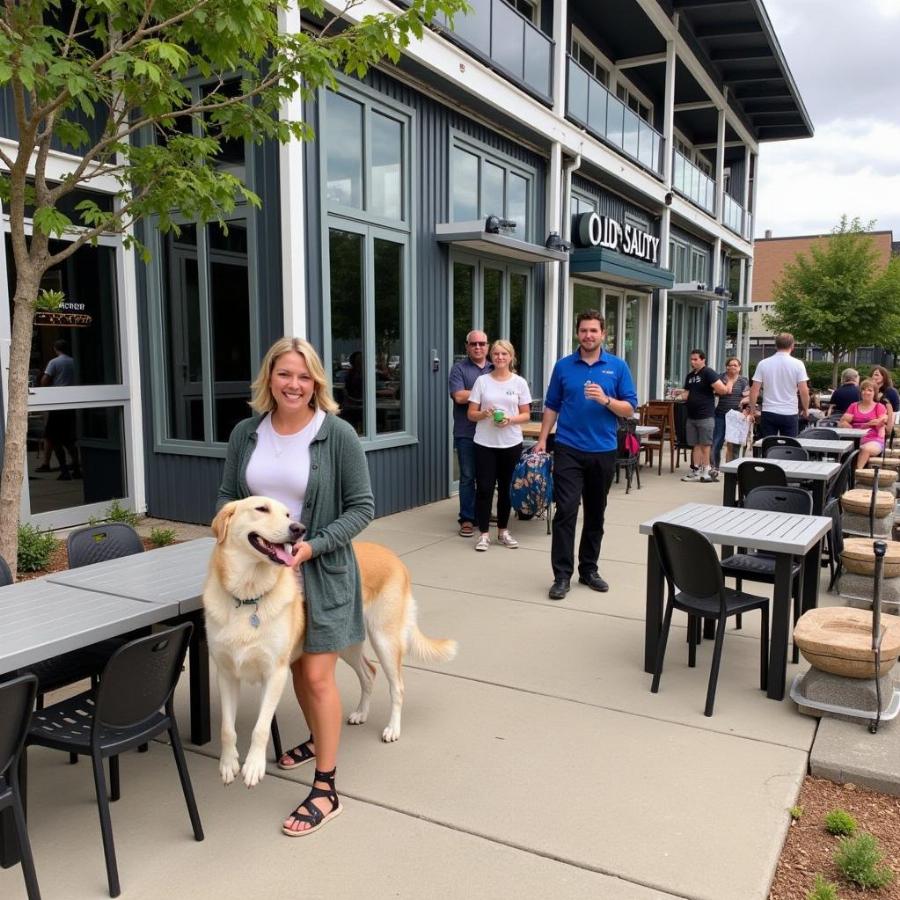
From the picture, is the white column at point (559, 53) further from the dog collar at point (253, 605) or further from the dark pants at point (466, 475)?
the dog collar at point (253, 605)

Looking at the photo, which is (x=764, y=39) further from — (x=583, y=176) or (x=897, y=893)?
(x=897, y=893)

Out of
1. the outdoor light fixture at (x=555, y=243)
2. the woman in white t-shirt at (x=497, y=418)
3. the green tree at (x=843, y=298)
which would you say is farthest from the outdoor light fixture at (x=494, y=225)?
the green tree at (x=843, y=298)

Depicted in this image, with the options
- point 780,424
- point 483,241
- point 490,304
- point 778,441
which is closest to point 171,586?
point 778,441

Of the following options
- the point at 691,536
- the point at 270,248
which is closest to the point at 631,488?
the point at 270,248

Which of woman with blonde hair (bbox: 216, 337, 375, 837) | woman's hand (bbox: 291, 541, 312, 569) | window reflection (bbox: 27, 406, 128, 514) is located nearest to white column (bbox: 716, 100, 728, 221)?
window reflection (bbox: 27, 406, 128, 514)

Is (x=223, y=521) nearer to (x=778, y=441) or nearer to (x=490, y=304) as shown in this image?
(x=778, y=441)

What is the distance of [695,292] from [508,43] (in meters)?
9.66

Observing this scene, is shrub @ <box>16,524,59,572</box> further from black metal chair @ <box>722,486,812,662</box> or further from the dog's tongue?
black metal chair @ <box>722,486,812,662</box>

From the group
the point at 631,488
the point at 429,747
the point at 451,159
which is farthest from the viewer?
the point at 631,488

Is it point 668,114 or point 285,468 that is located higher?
point 668,114

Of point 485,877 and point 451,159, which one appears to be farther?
point 451,159

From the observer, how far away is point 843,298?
27406 mm

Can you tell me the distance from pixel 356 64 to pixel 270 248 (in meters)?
2.66

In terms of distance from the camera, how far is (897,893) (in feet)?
8.63
